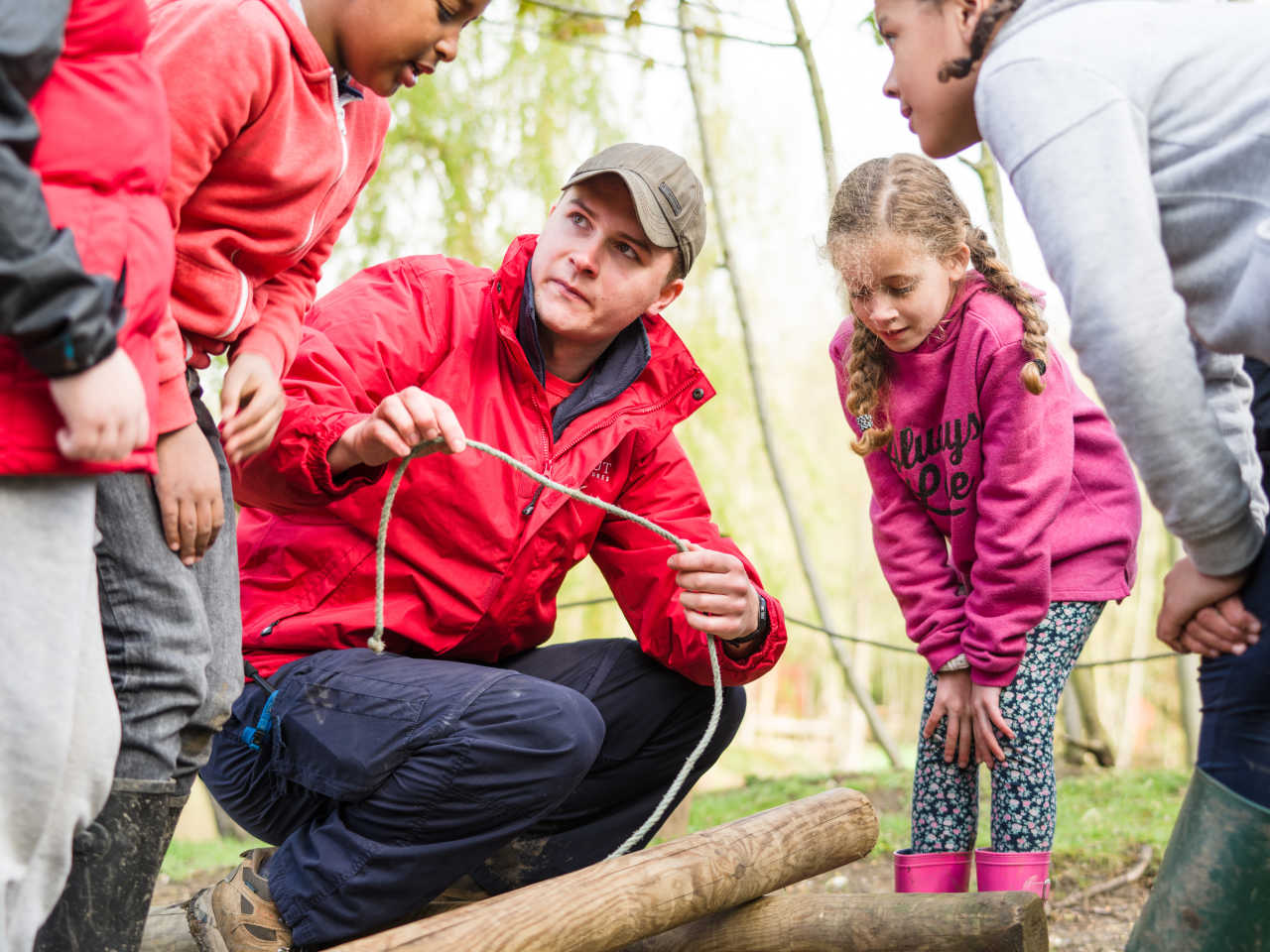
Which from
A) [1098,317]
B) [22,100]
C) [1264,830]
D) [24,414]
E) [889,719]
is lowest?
A: [889,719]

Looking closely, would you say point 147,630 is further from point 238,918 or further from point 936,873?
point 936,873

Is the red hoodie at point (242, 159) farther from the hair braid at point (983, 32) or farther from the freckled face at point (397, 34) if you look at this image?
the hair braid at point (983, 32)

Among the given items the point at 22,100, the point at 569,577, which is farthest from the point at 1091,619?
the point at 569,577

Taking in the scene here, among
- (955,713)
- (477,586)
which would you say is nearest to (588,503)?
(477,586)

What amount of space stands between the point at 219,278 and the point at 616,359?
0.95 m

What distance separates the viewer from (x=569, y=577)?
742 cm

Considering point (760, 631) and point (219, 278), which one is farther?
point (760, 631)

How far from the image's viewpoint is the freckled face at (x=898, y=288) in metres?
2.45

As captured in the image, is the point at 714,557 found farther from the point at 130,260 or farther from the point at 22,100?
the point at 22,100

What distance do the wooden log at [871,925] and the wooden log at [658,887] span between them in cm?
7

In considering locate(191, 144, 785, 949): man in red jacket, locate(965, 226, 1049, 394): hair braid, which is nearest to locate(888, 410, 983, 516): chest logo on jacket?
locate(965, 226, 1049, 394): hair braid

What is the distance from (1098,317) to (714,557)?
0.97 metres

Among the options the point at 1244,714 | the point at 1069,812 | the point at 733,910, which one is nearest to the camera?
the point at 1244,714

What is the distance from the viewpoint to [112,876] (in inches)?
61.8
